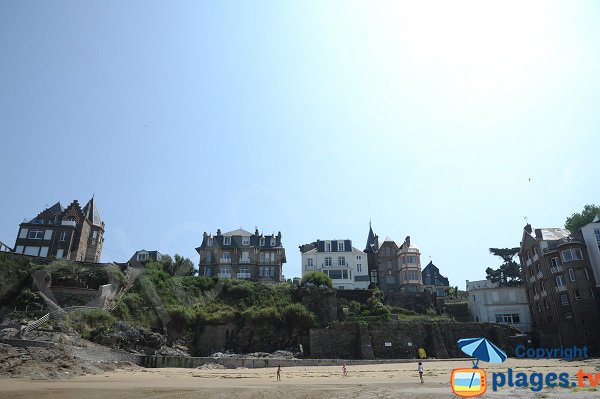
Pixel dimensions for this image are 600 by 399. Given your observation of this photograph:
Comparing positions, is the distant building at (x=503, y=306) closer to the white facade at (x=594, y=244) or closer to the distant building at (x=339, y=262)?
the white facade at (x=594, y=244)

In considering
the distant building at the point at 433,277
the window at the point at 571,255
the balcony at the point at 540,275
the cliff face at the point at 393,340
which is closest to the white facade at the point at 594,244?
the window at the point at 571,255

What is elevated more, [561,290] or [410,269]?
[410,269]

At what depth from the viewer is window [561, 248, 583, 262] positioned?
47.3m

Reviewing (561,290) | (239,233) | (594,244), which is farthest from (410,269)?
(239,233)

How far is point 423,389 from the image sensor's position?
21.6m

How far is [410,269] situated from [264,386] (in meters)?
44.0

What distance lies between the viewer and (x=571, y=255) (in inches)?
1876

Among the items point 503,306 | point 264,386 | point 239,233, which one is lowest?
point 264,386

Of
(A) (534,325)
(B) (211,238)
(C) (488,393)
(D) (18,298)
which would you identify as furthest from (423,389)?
(B) (211,238)

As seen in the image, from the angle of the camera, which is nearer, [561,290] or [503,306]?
[561,290]

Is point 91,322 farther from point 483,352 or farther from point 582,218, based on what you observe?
point 582,218

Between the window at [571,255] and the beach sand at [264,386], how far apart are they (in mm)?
17564

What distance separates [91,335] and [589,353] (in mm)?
50149

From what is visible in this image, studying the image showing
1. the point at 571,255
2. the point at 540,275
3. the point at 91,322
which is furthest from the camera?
the point at 540,275
